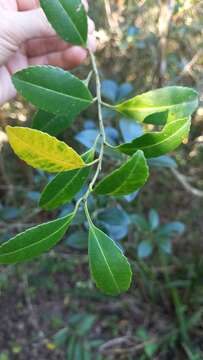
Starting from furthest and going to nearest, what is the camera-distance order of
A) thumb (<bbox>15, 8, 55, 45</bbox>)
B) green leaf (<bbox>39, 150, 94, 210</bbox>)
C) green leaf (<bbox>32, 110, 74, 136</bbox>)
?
thumb (<bbox>15, 8, 55, 45</bbox>)
green leaf (<bbox>32, 110, 74, 136</bbox>)
green leaf (<bbox>39, 150, 94, 210</bbox>)

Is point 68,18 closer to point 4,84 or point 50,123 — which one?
point 50,123

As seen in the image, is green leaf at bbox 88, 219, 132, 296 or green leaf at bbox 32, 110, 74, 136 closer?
green leaf at bbox 88, 219, 132, 296

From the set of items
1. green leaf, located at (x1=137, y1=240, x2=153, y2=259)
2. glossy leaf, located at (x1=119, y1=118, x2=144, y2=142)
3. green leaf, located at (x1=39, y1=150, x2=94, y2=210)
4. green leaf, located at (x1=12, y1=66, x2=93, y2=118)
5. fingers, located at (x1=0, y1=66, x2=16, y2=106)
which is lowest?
green leaf, located at (x1=137, y1=240, x2=153, y2=259)

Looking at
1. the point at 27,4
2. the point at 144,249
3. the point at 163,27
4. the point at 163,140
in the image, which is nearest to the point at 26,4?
the point at 27,4

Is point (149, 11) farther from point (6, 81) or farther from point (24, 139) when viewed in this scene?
point (24, 139)

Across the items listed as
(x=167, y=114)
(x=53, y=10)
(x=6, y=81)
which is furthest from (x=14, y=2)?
(x=167, y=114)

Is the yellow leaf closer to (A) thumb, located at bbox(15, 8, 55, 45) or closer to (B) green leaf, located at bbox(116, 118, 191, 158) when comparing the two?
(B) green leaf, located at bbox(116, 118, 191, 158)

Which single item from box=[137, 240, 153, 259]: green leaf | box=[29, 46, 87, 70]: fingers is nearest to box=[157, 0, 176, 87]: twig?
box=[29, 46, 87, 70]: fingers
